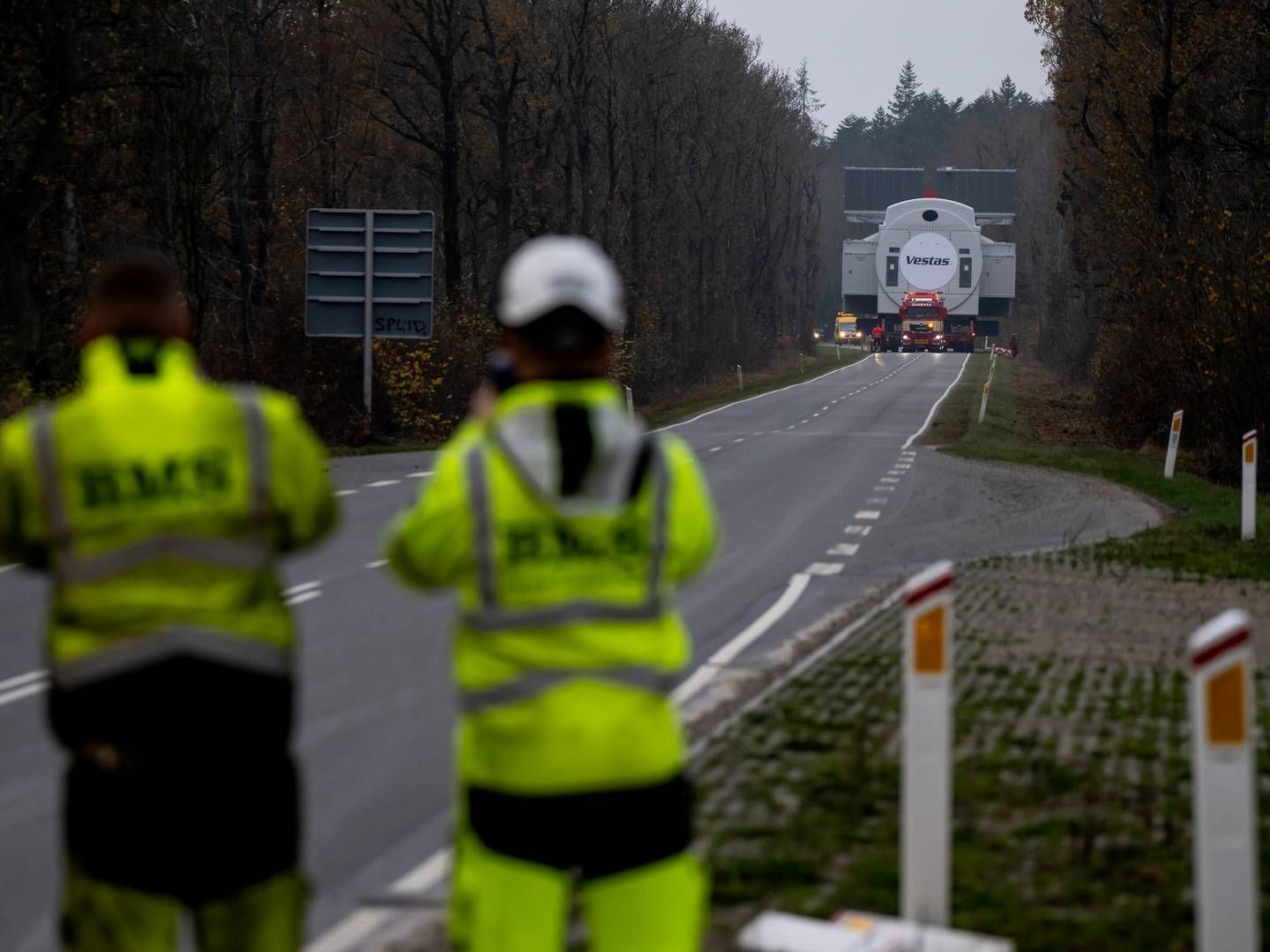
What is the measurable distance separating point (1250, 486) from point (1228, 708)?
14497 mm

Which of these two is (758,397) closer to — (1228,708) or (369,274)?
(369,274)

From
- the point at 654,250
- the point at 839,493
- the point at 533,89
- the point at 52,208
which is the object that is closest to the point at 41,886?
the point at 839,493

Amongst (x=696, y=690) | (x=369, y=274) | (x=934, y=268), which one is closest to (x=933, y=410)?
(x=369, y=274)

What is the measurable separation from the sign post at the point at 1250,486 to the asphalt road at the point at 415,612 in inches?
74.8

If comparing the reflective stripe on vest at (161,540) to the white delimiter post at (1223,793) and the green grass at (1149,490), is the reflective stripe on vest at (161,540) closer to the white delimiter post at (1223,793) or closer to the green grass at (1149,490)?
the white delimiter post at (1223,793)

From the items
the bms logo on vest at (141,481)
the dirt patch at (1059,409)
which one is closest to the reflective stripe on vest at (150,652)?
the bms logo on vest at (141,481)

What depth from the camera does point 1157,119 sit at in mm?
35562

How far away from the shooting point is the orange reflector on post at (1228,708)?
198 inches

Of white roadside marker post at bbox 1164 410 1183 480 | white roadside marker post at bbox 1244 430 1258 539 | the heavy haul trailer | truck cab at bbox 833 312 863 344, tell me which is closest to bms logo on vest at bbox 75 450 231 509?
white roadside marker post at bbox 1244 430 1258 539

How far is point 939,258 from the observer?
9069 cm

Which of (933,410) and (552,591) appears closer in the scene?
(552,591)

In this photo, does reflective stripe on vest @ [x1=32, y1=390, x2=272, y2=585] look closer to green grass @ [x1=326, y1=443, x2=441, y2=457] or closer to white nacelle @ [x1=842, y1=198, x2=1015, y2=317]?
green grass @ [x1=326, y1=443, x2=441, y2=457]

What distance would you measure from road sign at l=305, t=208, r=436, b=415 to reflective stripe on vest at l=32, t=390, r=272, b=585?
2948 centimetres

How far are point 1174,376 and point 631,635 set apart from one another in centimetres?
2785
